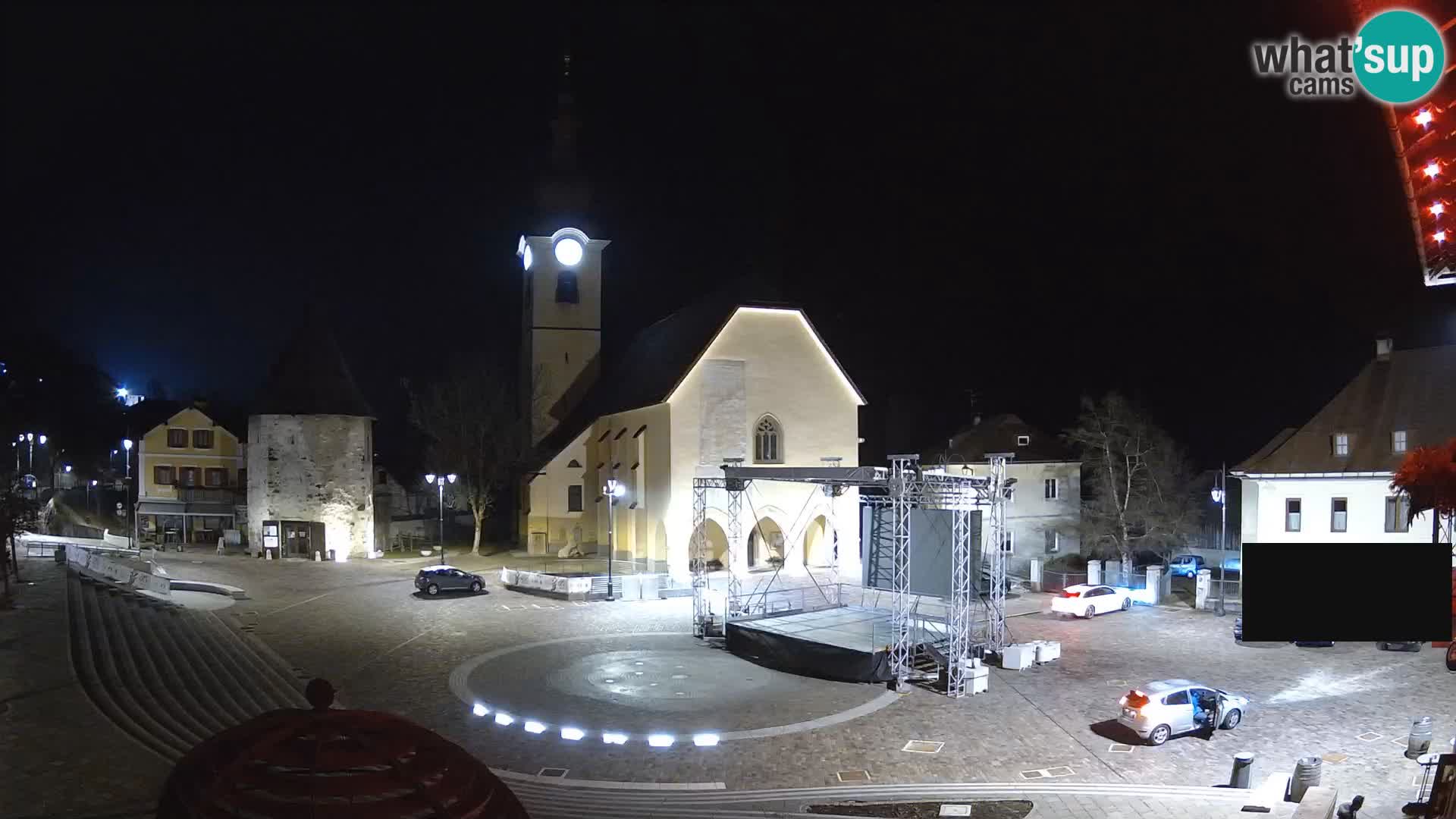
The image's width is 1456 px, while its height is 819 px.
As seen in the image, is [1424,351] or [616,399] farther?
[616,399]

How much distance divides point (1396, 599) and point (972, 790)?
23.1 feet

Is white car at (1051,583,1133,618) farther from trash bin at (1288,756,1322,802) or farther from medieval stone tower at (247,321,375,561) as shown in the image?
medieval stone tower at (247,321,375,561)

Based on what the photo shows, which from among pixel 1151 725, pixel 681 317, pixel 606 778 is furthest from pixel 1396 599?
pixel 681 317

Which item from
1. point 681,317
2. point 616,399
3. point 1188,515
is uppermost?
point 681,317

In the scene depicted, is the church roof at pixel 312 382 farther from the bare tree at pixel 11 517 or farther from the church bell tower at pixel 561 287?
the bare tree at pixel 11 517

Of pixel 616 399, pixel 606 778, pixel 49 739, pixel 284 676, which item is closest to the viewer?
pixel 49 739

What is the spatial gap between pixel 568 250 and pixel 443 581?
A: 21704 millimetres

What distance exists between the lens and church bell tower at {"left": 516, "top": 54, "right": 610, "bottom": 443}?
49.2 m

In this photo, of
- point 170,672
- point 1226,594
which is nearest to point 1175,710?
point 1226,594

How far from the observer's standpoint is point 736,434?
3816 centimetres

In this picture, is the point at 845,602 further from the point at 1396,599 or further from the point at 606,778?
the point at 1396,599

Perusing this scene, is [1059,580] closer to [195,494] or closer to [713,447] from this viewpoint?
[713,447]

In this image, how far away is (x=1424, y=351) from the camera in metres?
34.5

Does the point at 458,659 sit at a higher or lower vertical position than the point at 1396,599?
lower
